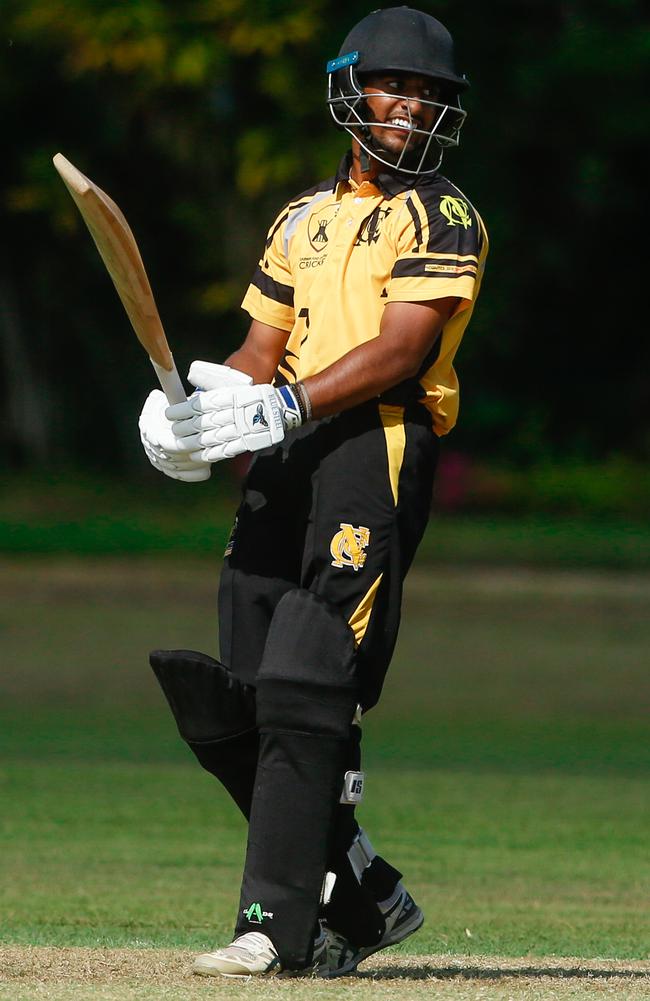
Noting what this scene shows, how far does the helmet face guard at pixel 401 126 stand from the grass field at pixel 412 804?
1.78m

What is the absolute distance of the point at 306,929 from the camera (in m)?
3.70

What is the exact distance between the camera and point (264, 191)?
2072 cm

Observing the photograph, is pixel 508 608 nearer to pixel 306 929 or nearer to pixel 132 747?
pixel 132 747

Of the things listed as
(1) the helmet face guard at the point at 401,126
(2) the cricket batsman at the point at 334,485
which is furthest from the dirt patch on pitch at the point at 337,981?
(1) the helmet face guard at the point at 401,126

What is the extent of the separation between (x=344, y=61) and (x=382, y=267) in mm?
489

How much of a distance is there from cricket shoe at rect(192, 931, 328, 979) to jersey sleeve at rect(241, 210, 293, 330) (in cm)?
140

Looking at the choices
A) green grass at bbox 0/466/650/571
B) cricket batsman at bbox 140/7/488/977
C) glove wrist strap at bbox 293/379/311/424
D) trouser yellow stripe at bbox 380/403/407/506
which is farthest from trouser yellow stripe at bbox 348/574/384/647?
green grass at bbox 0/466/650/571

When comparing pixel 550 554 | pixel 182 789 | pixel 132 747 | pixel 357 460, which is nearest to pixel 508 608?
pixel 550 554

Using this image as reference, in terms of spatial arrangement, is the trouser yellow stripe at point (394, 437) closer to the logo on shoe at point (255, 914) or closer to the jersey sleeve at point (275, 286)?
the jersey sleeve at point (275, 286)

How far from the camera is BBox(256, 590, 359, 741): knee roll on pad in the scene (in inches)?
145

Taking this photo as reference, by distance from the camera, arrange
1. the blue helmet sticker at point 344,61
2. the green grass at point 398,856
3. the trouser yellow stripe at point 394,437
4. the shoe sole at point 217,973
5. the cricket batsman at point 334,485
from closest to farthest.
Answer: the shoe sole at point 217,973
the cricket batsman at point 334,485
the trouser yellow stripe at point 394,437
the blue helmet sticker at point 344,61
the green grass at point 398,856

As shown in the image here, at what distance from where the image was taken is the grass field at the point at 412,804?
4137mm

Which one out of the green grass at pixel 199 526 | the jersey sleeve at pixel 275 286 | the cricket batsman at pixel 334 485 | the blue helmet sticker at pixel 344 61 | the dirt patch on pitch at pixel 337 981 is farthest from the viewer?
the green grass at pixel 199 526

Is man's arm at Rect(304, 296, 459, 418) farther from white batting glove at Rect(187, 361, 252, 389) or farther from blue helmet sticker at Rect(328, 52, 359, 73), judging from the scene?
blue helmet sticker at Rect(328, 52, 359, 73)
